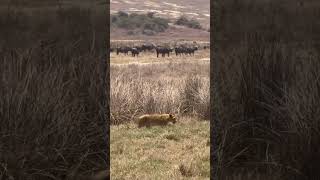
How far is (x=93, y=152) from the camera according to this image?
19.3 feet

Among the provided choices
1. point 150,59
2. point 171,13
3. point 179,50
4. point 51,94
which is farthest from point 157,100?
point 171,13

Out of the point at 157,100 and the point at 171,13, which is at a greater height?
the point at 171,13

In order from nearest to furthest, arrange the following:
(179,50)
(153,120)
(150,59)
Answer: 1. (153,120)
2. (150,59)
3. (179,50)

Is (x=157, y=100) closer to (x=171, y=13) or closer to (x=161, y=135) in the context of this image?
(x=161, y=135)

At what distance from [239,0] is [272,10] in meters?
0.32

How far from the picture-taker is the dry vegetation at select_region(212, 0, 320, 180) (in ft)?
18.9

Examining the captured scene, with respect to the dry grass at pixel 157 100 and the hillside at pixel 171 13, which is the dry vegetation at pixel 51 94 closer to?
the dry grass at pixel 157 100

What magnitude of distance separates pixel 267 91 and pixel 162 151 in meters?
3.66

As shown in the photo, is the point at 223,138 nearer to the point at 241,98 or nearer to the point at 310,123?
the point at 241,98

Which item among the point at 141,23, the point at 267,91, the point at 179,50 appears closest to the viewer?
the point at 267,91

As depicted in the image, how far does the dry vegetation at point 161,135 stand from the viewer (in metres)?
8.05

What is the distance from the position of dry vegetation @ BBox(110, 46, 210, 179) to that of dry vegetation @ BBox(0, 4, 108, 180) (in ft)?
6.41

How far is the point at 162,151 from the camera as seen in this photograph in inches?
367

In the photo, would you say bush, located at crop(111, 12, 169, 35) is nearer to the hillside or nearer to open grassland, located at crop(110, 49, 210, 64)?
the hillside
